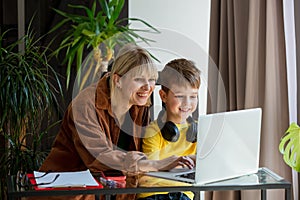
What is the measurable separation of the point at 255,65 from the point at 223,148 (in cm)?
119

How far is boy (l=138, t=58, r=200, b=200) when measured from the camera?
2.58m

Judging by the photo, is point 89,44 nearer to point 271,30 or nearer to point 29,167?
point 29,167

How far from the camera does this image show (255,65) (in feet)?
11.2

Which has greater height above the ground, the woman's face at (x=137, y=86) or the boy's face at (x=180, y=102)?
the woman's face at (x=137, y=86)

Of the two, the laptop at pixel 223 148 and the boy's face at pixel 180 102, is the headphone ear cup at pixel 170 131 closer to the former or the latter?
the boy's face at pixel 180 102

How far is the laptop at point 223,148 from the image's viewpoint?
7.38ft

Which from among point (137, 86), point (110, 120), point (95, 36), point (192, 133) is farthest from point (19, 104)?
point (192, 133)

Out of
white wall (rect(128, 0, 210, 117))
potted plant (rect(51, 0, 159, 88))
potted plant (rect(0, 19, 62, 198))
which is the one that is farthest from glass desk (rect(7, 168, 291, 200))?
white wall (rect(128, 0, 210, 117))

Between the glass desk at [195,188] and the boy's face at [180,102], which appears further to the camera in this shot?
the boy's face at [180,102]

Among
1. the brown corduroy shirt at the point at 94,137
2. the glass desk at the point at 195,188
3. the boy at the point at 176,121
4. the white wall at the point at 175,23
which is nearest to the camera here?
the glass desk at the point at 195,188

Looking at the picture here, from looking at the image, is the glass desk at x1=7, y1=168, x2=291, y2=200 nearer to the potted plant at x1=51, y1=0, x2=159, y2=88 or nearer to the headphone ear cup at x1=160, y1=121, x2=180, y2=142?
Result: the headphone ear cup at x1=160, y1=121, x2=180, y2=142

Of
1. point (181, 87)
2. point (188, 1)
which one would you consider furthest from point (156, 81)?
point (188, 1)

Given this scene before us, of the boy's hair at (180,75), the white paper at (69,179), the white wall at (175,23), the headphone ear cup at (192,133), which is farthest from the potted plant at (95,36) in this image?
the white paper at (69,179)

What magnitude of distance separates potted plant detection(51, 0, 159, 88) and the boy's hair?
1.08 meters
